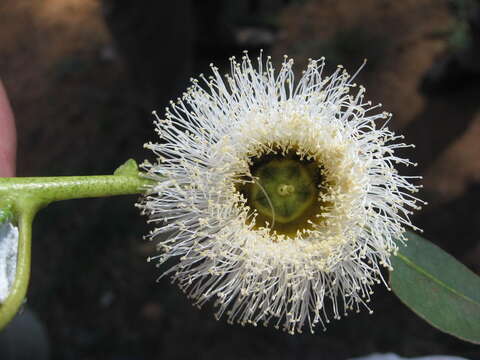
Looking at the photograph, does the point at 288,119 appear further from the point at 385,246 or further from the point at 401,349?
the point at 401,349

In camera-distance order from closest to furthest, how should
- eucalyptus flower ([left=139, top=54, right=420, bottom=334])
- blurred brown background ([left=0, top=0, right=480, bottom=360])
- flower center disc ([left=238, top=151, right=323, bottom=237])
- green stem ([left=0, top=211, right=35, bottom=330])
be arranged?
green stem ([left=0, top=211, right=35, bottom=330])
eucalyptus flower ([left=139, top=54, right=420, bottom=334])
flower center disc ([left=238, top=151, right=323, bottom=237])
blurred brown background ([left=0, top=0, right=480, bottom=360])

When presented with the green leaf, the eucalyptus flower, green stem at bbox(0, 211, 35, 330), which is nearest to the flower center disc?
the eucalyptus flower

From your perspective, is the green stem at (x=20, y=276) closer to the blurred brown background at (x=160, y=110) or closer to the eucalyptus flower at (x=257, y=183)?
the eucalyptus flower at (x=257, y=183)

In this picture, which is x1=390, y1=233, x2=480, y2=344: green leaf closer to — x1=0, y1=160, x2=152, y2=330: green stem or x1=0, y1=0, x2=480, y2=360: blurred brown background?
x1=0, y1=160, x2=152, y2=330: green stem

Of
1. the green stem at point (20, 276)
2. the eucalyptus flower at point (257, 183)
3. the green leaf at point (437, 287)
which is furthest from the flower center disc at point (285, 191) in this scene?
the green stem at point (20, 276)

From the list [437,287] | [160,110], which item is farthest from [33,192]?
[160,110]

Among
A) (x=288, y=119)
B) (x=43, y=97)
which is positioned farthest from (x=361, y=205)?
(x=43, y=97)
